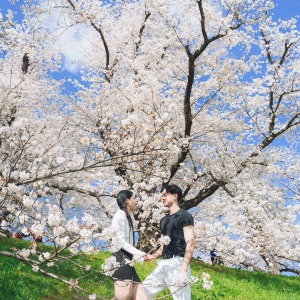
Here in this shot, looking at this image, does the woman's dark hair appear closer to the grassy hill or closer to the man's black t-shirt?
the man's black t-shirt

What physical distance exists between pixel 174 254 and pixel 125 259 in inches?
29.6

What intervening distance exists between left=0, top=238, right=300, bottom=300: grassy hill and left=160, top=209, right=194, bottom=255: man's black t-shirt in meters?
0.50

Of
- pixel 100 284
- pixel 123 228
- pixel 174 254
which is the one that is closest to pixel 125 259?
pixel 123 228

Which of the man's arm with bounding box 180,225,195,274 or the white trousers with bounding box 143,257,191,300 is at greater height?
the man's arm with bounding box 180,225,195,274

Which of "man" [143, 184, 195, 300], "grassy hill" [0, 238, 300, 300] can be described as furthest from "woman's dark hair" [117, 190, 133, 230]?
"grassy hill" [0, 238, 300, 300]

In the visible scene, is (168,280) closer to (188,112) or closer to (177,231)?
(177,231)

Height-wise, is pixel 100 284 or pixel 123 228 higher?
pixel 123 228

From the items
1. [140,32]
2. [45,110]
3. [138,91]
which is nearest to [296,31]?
[138,91]

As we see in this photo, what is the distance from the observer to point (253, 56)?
12.6 meters

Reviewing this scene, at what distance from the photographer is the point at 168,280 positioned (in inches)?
194

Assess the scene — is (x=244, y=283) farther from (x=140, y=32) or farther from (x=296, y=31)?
(x=140, y=32)

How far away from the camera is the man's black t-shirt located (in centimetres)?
491

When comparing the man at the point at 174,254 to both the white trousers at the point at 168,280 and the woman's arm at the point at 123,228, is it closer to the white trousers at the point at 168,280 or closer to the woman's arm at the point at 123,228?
the white trousers at the point at 168,280

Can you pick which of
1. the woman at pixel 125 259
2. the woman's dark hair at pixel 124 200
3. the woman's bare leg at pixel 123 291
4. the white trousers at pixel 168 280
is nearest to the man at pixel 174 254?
the white trousers at pixel 168 280
